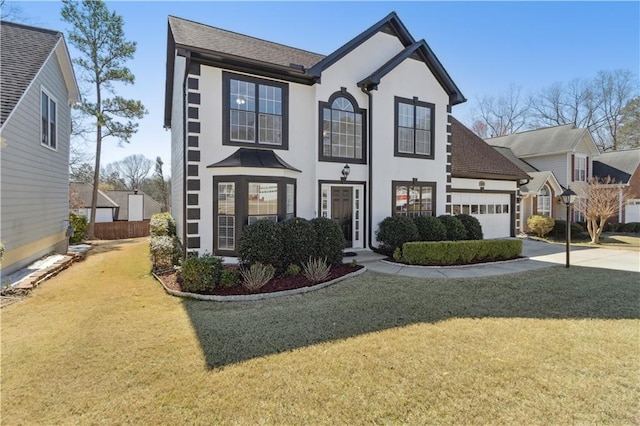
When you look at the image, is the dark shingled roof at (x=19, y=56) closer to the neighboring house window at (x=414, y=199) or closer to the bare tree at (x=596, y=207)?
the neighboring house window at (x=414, y=199)

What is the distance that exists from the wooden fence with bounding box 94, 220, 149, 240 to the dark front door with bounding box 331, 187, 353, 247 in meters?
18.7

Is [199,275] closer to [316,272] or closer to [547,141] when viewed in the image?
[316,272]

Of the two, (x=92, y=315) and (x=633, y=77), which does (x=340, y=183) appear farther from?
(x=633, y=77)

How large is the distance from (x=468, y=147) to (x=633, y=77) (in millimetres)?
30779

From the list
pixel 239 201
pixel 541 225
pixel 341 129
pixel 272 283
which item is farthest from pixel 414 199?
pixel 541 225

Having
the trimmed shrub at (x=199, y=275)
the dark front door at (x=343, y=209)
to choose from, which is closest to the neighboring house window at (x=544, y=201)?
the dark front door at (x=343, y=209)

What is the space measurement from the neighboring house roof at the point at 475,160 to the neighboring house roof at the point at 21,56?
15300 millimetres

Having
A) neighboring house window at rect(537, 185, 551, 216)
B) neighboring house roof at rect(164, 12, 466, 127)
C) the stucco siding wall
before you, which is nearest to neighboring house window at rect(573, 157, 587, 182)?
neighboring house window at rect(537, 185, 551, 216)

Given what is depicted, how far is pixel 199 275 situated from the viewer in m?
7.04

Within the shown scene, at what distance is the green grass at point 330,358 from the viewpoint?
307 cm

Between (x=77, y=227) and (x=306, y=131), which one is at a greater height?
(x=306, y=131)

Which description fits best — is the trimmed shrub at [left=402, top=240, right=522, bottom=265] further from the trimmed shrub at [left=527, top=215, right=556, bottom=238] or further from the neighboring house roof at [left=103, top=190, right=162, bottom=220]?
the neighboring house roof at [left=103, top=190, right=162, bottom=220]

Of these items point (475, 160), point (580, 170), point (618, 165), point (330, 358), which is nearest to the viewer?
point (330, 358)

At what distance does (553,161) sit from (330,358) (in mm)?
25824
